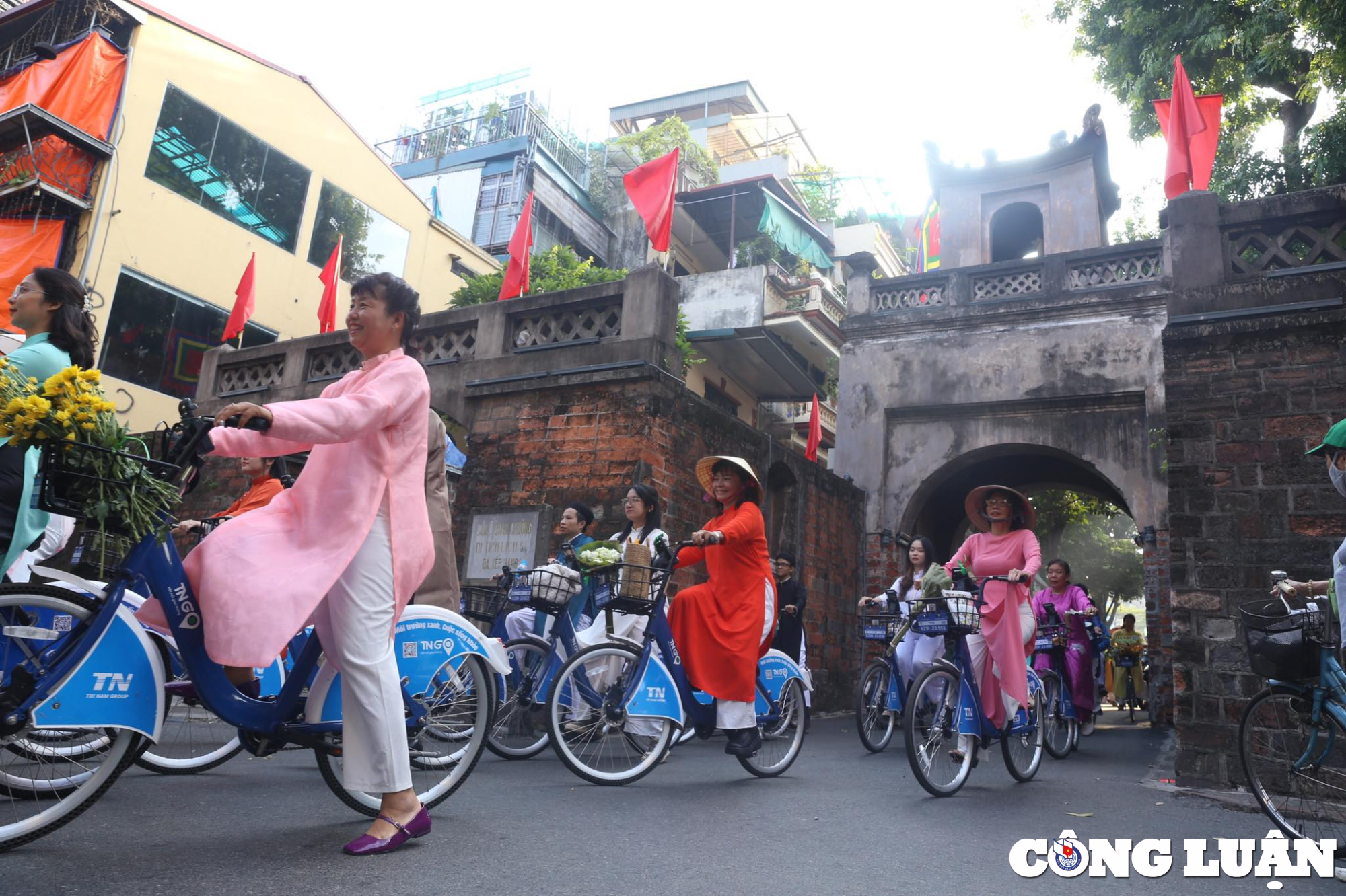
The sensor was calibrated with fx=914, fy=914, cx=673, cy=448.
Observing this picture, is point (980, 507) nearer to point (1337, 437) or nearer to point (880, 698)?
point (880, 698)

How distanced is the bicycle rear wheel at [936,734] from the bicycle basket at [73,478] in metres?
3.56

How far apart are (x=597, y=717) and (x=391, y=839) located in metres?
1.80

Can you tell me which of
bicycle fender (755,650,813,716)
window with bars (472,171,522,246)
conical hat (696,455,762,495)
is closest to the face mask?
conical hat (696,455,762,495)

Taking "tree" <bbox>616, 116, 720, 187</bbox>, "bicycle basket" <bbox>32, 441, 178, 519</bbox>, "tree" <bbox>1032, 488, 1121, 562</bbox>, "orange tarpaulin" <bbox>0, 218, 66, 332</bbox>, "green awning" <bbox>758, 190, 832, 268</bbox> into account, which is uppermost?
"tree" <bbox>616, 116, 720, 187</bbox>

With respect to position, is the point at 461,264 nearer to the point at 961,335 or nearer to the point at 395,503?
the point at 961,335

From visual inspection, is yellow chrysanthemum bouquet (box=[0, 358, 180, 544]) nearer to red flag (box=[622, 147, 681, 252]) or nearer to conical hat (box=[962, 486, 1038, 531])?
conical hat (box=[962, 486, 1038, 531])

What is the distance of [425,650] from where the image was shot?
3223 mm

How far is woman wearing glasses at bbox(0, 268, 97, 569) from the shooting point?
9.79ft

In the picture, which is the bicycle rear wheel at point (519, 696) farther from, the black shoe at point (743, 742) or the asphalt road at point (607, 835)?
the black shoe at point (743, 742)

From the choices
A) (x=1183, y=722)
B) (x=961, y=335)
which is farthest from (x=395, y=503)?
(x=961, y=335)

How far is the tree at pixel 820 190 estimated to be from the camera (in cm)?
2639

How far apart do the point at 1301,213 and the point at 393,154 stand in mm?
23481

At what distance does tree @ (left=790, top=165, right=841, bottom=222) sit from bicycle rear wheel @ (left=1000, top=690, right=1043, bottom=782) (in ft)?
72.3

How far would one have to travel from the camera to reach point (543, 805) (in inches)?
148
